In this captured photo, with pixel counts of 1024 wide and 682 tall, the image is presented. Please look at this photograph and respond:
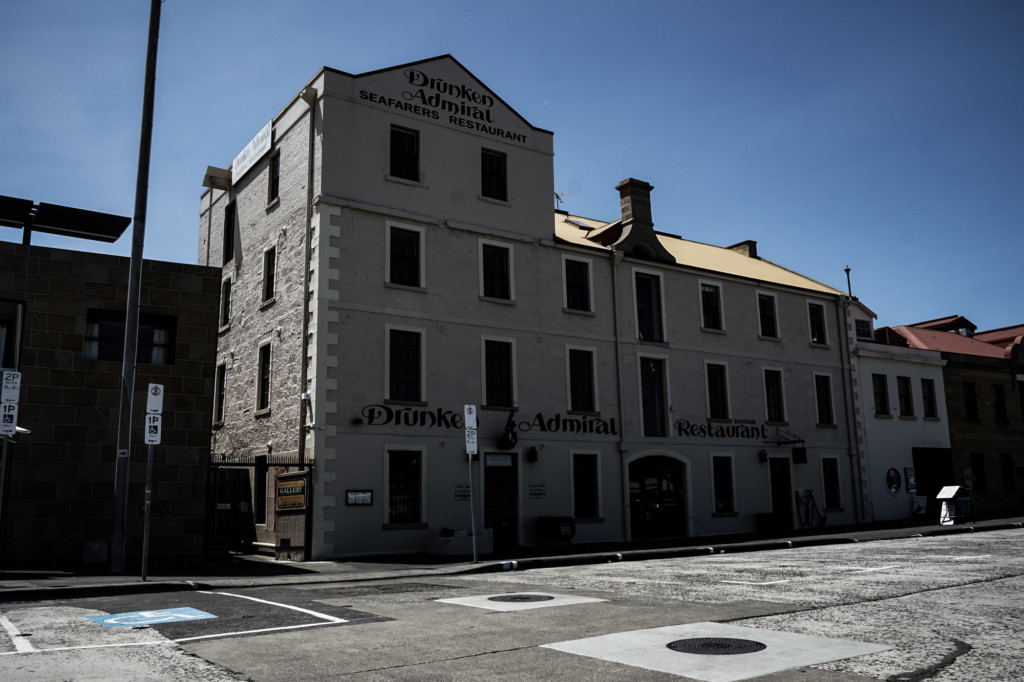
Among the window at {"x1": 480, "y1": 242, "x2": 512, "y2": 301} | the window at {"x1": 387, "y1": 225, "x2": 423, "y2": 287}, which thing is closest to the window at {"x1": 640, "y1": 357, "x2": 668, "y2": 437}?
the window at {"x1": 480, "y1": 242, "x2": 512, "y2": 301}

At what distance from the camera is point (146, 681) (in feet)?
20.3

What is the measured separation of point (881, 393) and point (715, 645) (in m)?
31.6

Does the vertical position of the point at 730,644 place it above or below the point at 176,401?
below

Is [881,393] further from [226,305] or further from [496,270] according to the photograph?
[226,305]

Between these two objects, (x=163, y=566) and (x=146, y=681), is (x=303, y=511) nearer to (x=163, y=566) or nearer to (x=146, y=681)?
(x=163, y=566)

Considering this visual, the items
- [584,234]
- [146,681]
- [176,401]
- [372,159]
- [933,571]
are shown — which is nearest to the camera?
[146,681]

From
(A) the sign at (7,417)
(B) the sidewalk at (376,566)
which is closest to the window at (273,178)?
(B) the sidewalk at (376,566)

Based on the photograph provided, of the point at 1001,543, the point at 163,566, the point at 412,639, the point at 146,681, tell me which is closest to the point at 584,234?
the point at 1001,543

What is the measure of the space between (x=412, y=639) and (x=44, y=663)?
3.06m

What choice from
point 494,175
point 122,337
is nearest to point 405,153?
point 494,175

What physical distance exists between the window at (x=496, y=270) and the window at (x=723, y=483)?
32.2 feet

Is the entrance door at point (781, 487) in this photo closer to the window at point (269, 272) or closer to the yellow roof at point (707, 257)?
the yellow roof at point (707, 257)

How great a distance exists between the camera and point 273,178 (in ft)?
85.2

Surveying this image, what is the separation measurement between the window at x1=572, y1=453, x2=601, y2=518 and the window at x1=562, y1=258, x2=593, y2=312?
15.5ft
